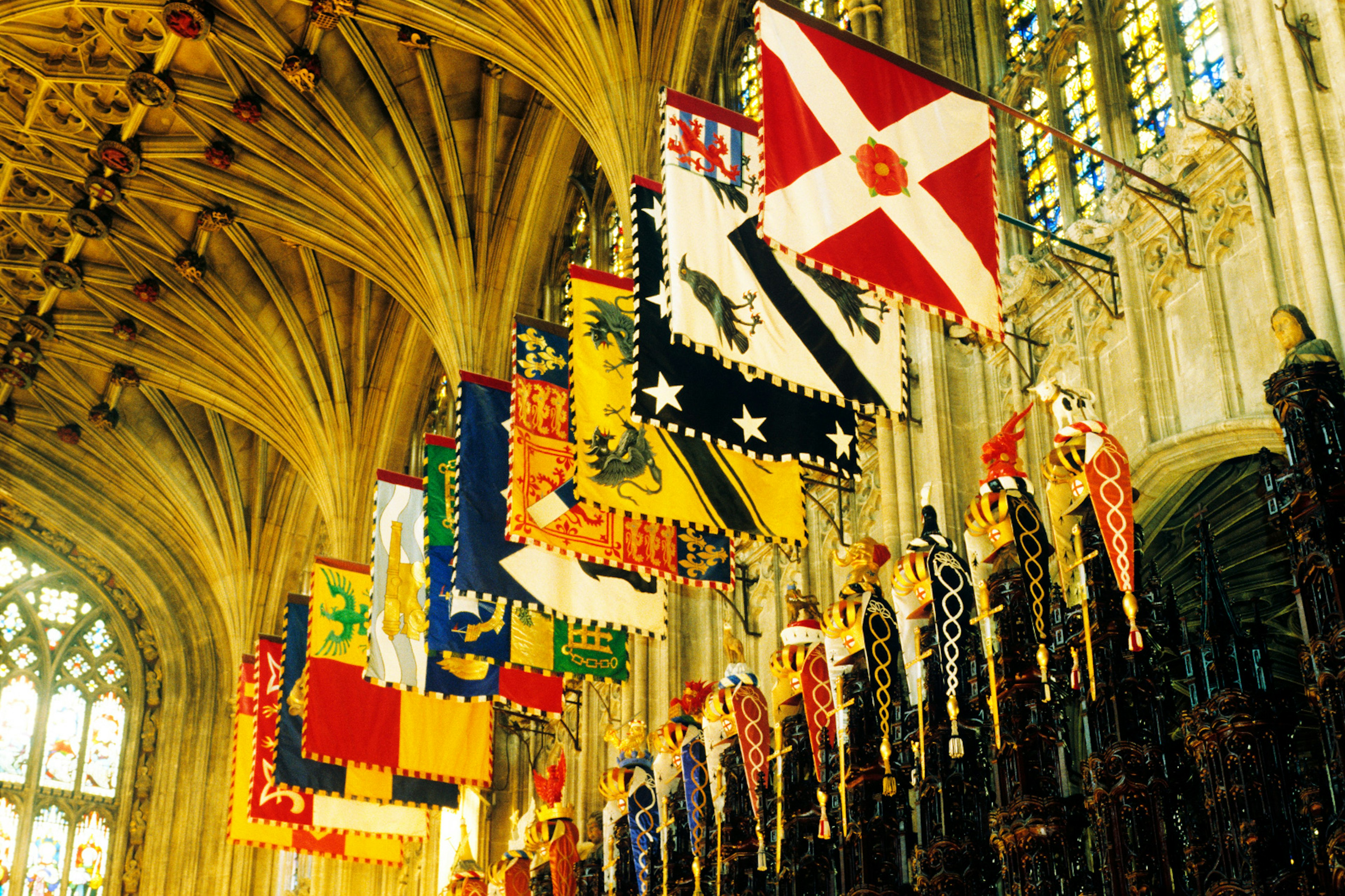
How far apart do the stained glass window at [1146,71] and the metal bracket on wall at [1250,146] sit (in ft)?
3.87

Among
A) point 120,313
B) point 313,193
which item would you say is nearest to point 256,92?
point 313,193

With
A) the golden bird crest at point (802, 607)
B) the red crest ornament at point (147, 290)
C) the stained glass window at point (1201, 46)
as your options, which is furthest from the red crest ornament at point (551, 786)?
the red crest ornament at point (147, 290)

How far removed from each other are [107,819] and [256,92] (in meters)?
12.7

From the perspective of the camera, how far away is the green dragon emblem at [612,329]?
36.0 ft

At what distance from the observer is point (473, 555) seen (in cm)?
1198

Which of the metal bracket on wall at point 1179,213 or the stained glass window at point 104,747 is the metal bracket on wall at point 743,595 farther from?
the stained glass window at point 104,747

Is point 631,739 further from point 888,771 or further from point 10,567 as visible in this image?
point 10,567

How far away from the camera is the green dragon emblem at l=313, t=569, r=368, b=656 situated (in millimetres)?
16047

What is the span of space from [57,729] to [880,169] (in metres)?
21.7

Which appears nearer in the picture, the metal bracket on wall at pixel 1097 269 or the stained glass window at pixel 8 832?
the metal bracket on wall at pixel 1097 269

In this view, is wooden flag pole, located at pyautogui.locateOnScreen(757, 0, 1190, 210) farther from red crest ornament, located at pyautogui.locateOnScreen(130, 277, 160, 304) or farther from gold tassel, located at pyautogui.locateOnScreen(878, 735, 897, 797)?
red crest ornament, located at pyautogui.locateOnScreen(130, 277, 160, 304)

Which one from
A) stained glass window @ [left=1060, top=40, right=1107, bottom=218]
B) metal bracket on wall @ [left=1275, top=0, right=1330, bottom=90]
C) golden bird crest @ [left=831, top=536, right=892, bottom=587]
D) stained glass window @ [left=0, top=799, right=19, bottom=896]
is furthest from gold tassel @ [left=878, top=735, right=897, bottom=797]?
stained glass window @ [left=0, top=799, right=19, bottom=896]

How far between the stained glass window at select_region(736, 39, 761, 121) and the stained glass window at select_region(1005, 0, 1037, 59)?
3.52 meters

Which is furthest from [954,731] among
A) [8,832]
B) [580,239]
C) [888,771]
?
[8,832]
